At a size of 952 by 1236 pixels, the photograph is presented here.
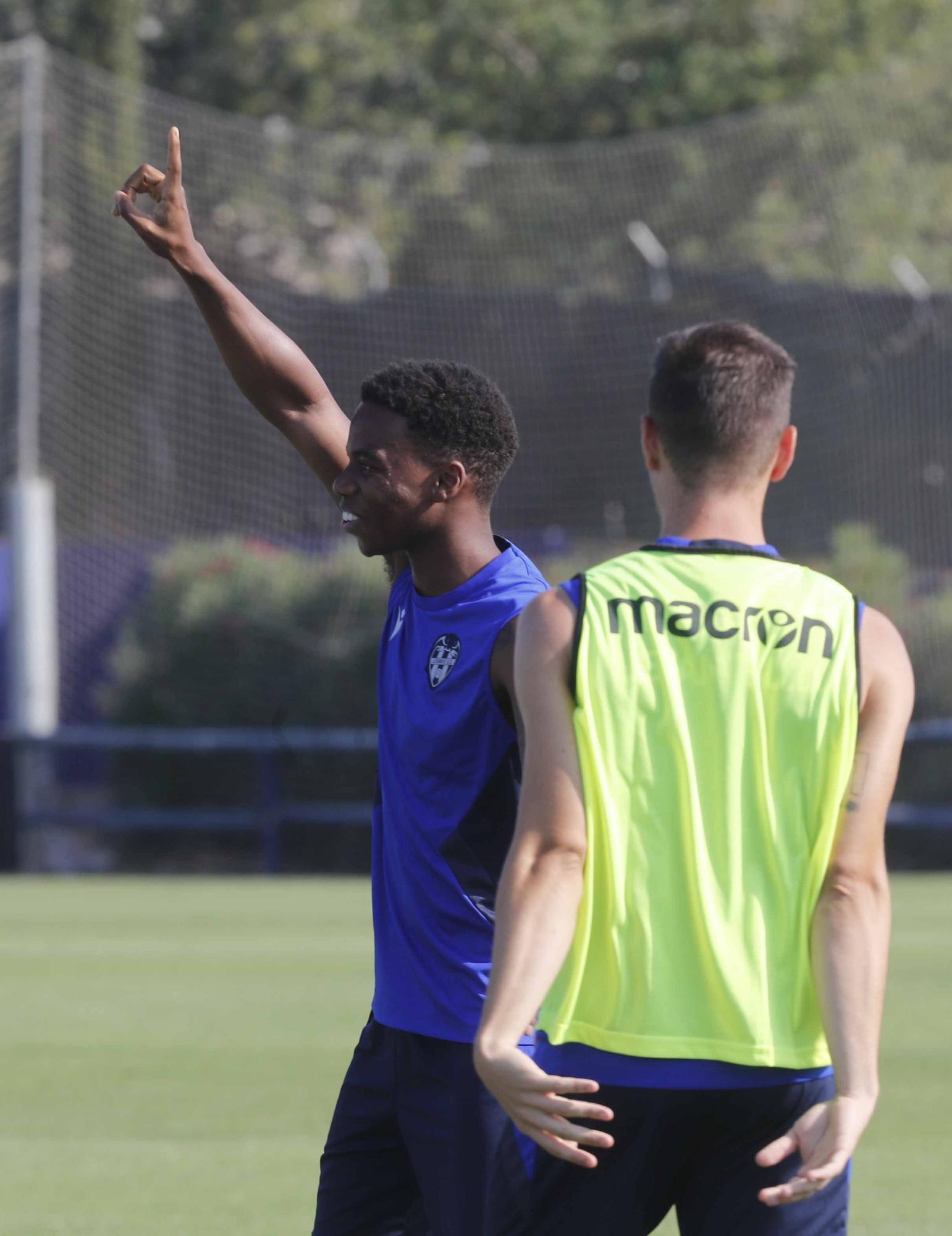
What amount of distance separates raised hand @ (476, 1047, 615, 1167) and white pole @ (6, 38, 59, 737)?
18.6 metres

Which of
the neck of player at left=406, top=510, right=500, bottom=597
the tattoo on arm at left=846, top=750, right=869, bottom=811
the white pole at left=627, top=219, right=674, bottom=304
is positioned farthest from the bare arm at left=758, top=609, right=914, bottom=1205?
the white pole at left=627, top=219, right=674, bottom=304

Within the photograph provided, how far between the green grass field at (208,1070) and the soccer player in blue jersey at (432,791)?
2.57 m

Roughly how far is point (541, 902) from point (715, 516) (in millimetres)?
573

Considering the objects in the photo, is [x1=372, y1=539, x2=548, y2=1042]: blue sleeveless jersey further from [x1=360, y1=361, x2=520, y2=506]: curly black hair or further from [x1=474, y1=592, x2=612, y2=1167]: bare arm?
[x1=474, y1=592, x2=612, y2=1167]: bare arm

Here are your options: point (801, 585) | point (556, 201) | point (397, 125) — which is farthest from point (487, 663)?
point (397, 125)

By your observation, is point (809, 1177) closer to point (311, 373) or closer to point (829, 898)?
point (829, 898)

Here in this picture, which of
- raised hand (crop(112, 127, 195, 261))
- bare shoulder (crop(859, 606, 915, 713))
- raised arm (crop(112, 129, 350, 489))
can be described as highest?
raised hand (crop(112, 127, 195, 261))

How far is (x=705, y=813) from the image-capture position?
270cm

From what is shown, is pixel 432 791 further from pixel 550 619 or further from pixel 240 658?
pixel 240 658

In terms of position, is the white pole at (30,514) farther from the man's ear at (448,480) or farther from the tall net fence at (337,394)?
the man's ear at (448,480)

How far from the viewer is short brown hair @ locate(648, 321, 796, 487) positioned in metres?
2.75

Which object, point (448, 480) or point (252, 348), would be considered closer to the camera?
point (448, 480)

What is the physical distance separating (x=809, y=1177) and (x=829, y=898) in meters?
0.35

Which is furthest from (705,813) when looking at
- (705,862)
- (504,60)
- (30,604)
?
(504,60)
